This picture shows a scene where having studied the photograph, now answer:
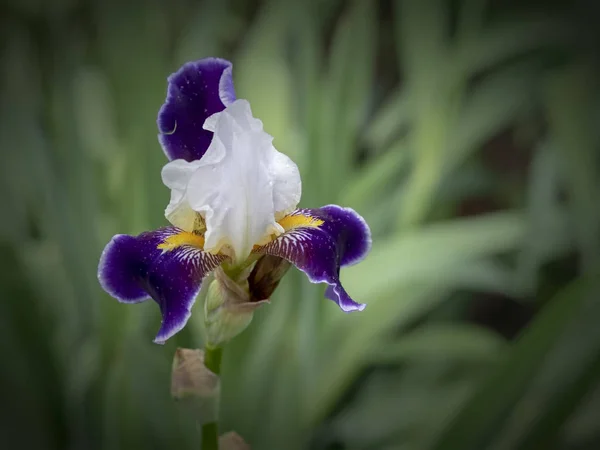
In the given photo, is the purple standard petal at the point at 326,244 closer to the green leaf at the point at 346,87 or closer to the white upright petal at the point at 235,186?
the white upright petal at the point at 235,186

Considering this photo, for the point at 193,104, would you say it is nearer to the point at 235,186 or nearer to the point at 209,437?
the point at 235,186

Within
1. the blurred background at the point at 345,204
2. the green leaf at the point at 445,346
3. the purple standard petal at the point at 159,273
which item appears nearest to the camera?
the purple standard petal at the point at 159,273

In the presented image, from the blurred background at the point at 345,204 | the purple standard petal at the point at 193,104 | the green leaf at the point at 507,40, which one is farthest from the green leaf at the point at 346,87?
the purple standard petal at the point at 193,104

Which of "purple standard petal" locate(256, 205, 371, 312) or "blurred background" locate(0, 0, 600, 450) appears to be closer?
"purple standard petal" locate(256, 205, 371, 312)

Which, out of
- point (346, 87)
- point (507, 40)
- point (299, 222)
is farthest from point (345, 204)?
point (299, 222)

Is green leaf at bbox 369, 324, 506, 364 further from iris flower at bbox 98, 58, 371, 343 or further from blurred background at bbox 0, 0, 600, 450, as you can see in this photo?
iris flower at bbox 98, 58, 371, 343

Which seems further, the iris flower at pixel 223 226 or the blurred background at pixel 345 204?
the blurred background at pixel 345 204

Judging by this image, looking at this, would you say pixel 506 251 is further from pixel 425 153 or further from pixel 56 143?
pixel 56 143

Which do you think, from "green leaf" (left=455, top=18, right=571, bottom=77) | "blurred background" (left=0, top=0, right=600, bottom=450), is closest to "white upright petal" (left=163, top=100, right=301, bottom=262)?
"blurred background" (left=0, top=0, right=600, bottom=450)

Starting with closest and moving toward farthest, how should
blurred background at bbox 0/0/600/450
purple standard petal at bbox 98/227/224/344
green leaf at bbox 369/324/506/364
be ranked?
purple standard petal at bbox 98/227/224/344 → blurred background at bbox 0/0/600/450 → green leaf at bbox 369/324/506/364
